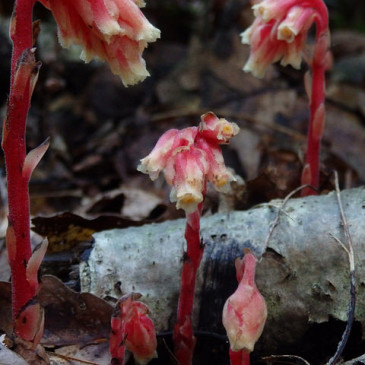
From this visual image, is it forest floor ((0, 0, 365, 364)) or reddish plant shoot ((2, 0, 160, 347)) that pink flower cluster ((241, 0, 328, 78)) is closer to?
reddish plant shoot ((2, 0, 160, 347))

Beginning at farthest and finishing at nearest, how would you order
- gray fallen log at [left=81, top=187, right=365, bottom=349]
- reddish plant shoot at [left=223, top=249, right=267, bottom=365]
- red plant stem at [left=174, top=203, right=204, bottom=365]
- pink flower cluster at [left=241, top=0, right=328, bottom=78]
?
pink flower cluster at [left=241, top=0, right=328, bottom=78] < gray fallen log at [left=81, top=187, right=365, bottom=349] < red plant stem at [left=174, top=203, right=204, bottom=365] < reddish plant shoot at [left=223, top=249, right=267, bottom=365]

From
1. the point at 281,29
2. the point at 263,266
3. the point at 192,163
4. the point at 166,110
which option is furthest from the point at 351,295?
the point at 166,110

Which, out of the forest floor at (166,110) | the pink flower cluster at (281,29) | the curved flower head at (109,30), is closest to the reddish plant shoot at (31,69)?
the curved flower head at (109,30)

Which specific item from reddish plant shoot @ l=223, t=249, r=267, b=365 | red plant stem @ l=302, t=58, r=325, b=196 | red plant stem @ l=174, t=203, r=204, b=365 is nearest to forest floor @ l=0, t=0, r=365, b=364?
red plant stem @ l=302, t=58, r=325, b=196

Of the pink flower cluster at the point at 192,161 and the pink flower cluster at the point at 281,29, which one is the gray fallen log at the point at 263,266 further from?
the pink flower cluster at the point at 281,29

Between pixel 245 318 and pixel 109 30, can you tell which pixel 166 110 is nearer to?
pixel 109 30

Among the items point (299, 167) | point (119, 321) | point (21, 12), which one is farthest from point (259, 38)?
point (119, 321)
